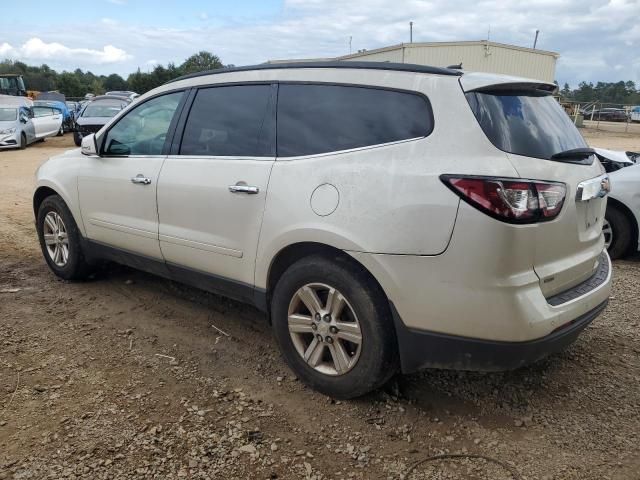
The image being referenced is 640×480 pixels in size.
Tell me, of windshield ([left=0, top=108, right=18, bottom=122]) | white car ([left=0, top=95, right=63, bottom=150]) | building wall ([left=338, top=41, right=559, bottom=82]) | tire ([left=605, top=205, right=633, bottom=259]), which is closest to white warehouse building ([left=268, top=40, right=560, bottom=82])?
building wall ([left=338, top=41, right=559, bottom=82])

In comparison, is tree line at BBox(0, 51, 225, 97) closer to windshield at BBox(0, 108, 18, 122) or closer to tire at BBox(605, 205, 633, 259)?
windshield at BBox(0, 108, 18, 122)

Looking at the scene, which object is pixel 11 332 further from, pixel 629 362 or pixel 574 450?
pixel 629 362

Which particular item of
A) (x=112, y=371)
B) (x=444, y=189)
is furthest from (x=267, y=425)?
(x=444, y=189)

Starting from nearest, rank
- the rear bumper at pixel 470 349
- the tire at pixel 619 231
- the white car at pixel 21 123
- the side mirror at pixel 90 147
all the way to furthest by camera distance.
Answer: the rear bumper at pixel 470 349 < the side mirror at pixel 90 147 < the tire at pixel 619 231 < the white car at pixel 21 123

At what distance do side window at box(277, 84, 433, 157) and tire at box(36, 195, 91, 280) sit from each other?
2.53 meters

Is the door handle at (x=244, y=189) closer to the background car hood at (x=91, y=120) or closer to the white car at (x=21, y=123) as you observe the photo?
the background car hood at (x=91, y=120)

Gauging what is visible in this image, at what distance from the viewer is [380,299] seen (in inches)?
110

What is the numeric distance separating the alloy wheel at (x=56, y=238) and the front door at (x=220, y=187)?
1.54 m

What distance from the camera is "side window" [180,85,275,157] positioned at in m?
3.36

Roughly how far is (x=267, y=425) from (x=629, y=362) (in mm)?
2406

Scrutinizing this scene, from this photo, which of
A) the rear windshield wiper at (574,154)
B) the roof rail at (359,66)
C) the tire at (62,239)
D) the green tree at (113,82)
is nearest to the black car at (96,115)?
the tire at (62,239)

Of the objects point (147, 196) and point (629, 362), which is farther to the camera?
point (147, 196)

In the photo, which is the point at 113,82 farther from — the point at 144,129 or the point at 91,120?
the point at 144,129

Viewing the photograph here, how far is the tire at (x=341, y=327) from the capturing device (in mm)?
2785
